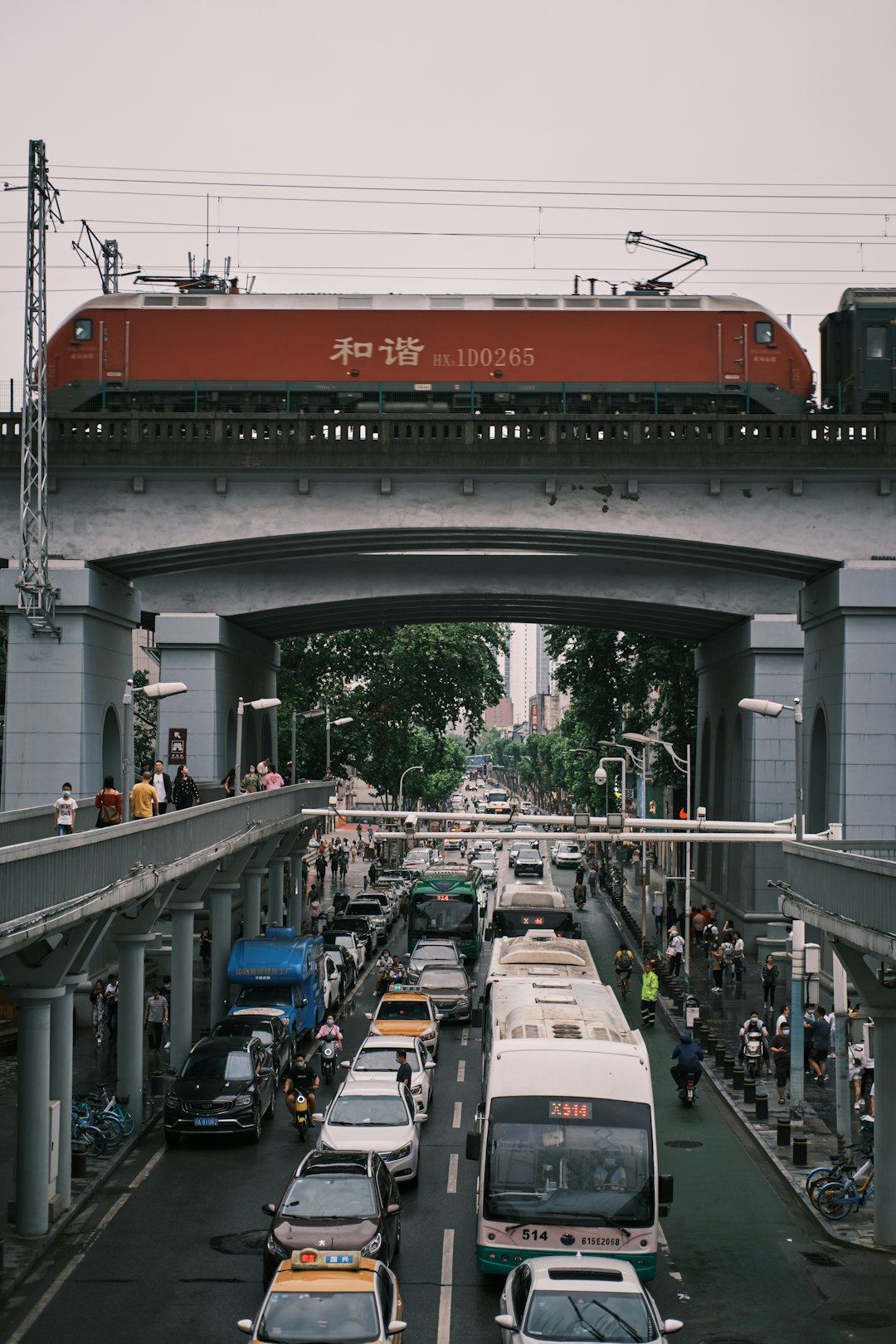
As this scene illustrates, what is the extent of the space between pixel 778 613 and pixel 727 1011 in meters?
12.7

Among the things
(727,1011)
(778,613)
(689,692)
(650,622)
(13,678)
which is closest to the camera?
(13,678)

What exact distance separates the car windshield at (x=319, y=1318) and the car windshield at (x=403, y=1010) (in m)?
19.1

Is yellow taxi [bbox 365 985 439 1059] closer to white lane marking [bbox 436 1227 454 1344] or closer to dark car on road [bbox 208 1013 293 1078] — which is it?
dark car on road [bbox 208 1013 293 1078]

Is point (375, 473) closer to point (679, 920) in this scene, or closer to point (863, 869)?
point (863, 869)

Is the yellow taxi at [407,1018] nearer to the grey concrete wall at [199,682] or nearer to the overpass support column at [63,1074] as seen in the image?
the overpass support column at [63,1074]

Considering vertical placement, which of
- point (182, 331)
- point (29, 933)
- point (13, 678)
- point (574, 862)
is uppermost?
point (182, 331)

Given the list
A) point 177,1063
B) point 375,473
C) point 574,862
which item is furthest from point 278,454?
point 574,862

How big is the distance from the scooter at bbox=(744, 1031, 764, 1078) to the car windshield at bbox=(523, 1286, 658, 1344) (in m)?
18.3

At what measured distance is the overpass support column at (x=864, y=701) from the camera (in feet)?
106

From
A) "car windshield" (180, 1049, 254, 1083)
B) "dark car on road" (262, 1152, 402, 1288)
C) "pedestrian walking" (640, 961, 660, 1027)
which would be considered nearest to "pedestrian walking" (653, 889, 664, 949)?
"pedestrian walking" (640, 961, 660, 1027)

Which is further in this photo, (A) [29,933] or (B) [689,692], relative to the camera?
(B) [689,692]

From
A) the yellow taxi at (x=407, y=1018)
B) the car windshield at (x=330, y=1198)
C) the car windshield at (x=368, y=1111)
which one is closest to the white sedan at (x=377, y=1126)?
the car windshield at (x=368, y=1111)

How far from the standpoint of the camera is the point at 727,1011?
4122 cm

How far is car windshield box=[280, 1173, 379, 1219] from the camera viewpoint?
17859mm
